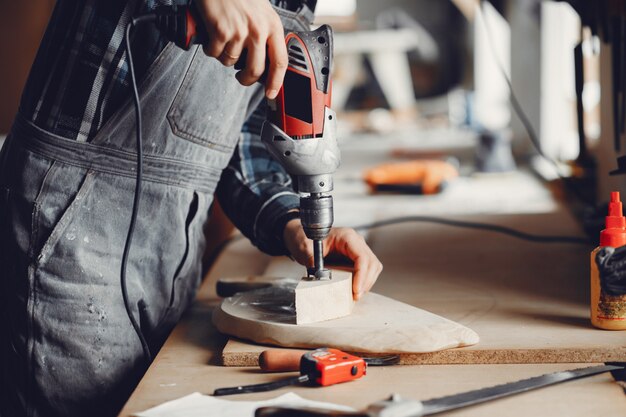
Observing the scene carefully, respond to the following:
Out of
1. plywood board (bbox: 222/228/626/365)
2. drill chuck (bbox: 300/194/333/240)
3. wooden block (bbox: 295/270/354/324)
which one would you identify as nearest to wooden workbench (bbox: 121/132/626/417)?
plywood board (bbox: 222/228/626/365)

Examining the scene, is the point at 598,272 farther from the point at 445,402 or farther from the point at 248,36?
the point at 248,36

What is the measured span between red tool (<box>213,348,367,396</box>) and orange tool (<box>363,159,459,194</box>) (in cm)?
157

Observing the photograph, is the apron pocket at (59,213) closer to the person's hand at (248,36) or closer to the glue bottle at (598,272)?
the person's hand at (248,36)

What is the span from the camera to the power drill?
1.18m

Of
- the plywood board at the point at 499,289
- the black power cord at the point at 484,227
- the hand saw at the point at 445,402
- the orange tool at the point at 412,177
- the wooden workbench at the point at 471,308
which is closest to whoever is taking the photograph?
the hand saw at the point at 445,402

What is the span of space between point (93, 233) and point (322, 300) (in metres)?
0.42

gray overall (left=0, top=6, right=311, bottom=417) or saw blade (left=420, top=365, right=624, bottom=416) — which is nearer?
saw blade (left=420, top=365, right=624, bottom=416)

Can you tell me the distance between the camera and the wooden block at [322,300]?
3.87 ft

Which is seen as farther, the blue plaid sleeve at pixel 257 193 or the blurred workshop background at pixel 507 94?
the blurred workshop background at pixel 507 94

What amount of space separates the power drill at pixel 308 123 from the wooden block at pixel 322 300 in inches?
3.4

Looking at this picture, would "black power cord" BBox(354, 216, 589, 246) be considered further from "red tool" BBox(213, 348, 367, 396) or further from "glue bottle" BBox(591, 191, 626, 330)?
"red tool" BBox(213, 348, 367, 396)

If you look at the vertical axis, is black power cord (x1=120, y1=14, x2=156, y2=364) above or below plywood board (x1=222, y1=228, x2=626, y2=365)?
above

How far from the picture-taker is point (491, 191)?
2604 mm

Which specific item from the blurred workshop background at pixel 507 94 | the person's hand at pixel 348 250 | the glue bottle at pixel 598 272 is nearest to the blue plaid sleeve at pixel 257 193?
the person's hand at pixel 348 250
